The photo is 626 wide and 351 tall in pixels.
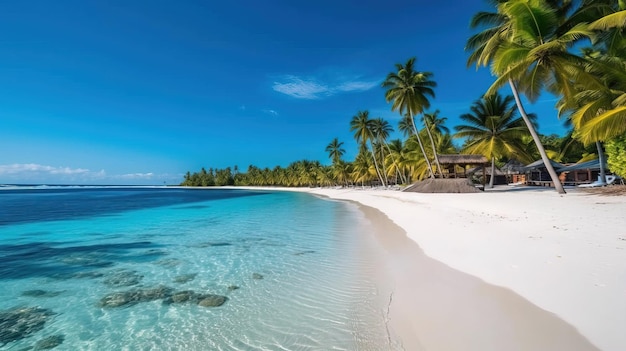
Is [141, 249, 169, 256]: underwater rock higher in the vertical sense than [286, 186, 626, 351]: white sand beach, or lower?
lower

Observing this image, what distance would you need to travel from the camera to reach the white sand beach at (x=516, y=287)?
316 cm

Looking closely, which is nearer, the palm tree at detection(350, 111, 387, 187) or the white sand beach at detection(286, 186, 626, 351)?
the white sand beach at detection(286, 186, 626, 351)

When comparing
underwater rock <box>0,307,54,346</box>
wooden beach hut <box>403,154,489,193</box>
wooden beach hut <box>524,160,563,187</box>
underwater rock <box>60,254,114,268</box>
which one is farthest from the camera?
wooden beach hut <box>524,160,563,187</box>

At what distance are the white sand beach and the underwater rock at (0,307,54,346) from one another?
204 inches

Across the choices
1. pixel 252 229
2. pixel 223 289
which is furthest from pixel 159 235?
pixel 223 289

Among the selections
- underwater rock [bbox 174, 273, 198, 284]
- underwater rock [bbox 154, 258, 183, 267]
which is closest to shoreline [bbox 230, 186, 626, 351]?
underwater rock [bbox 174, 273, 198, 284]

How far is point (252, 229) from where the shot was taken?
13.4 meters

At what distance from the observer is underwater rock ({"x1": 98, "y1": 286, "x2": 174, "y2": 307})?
17.0ft

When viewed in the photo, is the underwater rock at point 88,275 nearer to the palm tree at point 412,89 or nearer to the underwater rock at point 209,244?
the underwater rock at point 209,244

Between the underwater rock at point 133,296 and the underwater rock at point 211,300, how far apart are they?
742mm

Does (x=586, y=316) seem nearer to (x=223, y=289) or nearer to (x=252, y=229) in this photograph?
(x=223, y=289)

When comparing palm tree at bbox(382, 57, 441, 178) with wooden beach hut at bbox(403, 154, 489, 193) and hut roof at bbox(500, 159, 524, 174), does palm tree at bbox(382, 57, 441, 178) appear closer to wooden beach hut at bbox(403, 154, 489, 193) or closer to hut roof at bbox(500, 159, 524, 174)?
wooden beach hut at bbox(403, 154, 489, 193)

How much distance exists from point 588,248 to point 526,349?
3896 mm

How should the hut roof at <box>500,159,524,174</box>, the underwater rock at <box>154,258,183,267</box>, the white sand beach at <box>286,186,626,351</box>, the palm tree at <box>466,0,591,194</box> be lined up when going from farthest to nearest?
the hut roof at <box>500,159,524,174</box> → the palm tree at <box>466,0,591,194</box> → the underwater rock at <box>154,258,183,267</box> → the white sand beach at <box>286,186,626,351</box>
